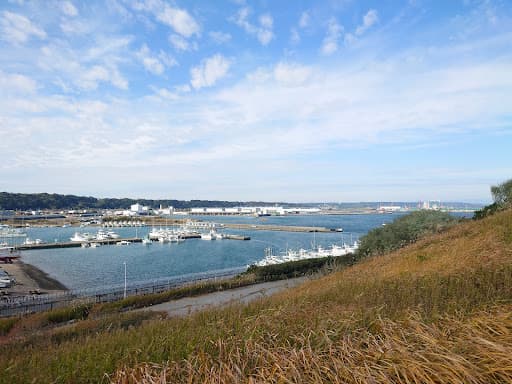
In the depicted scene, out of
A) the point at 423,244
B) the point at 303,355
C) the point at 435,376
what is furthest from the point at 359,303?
the point at 423,244

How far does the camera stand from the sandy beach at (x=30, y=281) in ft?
117

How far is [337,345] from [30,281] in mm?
46581

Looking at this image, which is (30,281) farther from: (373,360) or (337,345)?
(373,360)

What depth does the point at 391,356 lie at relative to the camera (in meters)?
2.26

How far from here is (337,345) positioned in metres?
2.88

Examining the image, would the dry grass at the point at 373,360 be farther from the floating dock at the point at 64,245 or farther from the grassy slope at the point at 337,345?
the floating dock at the point at 64,245

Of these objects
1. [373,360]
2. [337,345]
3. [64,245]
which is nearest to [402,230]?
[337,345]

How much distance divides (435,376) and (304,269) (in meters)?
28.6

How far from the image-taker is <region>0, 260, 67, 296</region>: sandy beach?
35.7m

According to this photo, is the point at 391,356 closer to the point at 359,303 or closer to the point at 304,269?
the point at 359,303

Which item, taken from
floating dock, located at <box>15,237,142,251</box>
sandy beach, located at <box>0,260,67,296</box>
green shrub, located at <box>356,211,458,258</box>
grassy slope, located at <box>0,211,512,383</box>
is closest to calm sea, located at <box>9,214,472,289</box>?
sandy beach, located at <box>0,260,67,296</box>

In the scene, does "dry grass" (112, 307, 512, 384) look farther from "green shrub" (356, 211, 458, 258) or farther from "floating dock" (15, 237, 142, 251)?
"floating dock" (15, 237, 142, 251)

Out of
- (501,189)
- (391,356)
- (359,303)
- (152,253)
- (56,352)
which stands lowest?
(152,253)

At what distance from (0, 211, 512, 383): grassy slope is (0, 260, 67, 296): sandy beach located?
3624 cm
